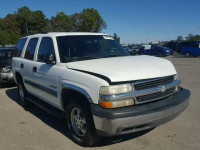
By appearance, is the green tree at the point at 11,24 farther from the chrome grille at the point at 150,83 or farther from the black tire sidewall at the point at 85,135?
the chrome grille at the point at 150,83

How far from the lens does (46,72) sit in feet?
16.2

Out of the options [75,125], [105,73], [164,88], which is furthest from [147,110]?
[75,125]

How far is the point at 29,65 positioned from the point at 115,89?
2.99 meters

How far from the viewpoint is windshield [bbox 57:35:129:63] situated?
15.5 feet

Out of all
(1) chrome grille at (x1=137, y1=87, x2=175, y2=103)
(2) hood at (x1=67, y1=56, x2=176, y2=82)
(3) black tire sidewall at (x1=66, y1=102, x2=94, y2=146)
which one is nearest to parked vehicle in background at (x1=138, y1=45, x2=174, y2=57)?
(2) hood at (x1=67, y1=56, x2=176, y2=82)

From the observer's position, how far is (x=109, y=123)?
348cm

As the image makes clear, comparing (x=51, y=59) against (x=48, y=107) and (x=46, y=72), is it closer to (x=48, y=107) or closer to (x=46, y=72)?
(x=46, y=72)

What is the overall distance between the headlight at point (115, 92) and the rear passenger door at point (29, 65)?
273 cm

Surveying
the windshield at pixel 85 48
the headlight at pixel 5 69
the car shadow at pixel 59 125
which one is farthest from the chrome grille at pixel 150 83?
the headlight at pixel 5 69

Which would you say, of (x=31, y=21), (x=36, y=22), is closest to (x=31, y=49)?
(x=31, y=21)

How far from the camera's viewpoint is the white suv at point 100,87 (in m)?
3.56

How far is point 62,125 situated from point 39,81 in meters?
1.06

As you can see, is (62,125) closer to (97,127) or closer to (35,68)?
(35,68)

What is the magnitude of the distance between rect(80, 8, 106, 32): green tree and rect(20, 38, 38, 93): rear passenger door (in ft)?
186
